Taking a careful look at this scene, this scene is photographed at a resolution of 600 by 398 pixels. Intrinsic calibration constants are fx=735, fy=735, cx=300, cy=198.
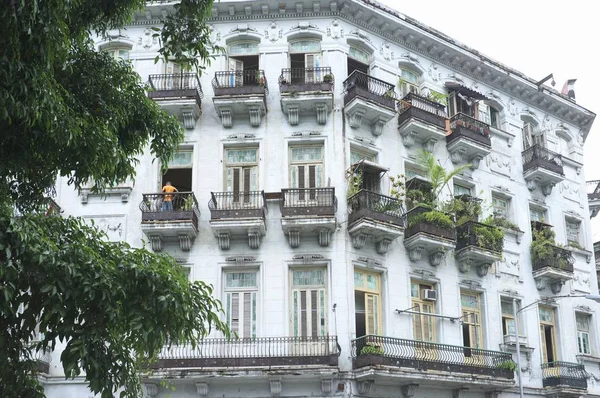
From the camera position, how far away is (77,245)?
353 inches

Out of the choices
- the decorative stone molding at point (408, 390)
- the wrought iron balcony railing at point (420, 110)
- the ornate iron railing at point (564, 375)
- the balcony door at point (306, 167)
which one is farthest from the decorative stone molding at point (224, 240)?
the ornate iron railing at point (564, 375)

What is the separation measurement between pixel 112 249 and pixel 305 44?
15.1m

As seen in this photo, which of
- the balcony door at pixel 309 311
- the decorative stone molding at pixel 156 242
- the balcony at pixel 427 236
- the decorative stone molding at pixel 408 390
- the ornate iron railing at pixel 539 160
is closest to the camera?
the balcony door at pixel 309 311

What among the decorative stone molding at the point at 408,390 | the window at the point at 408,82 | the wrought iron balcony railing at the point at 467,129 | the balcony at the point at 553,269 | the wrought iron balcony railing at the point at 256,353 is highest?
the window at the point at 408,82

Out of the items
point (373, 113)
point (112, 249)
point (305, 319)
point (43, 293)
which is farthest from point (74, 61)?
point (373, 113)

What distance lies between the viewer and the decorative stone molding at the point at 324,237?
20.6 metres

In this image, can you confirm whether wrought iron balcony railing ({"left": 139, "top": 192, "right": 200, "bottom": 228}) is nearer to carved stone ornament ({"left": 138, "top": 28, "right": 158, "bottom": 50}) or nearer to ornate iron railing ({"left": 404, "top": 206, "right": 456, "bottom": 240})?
carved stone ornament ({"left": 138, "top": 28, "right": 158, "bottom": 50})

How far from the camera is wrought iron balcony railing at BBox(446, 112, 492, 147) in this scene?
2416 cm

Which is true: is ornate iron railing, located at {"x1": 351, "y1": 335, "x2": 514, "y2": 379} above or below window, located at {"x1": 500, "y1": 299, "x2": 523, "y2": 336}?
below

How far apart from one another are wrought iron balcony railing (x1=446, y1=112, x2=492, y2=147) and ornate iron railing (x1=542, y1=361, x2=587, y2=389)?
7.52m

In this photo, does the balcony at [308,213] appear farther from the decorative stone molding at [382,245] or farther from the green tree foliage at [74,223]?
the green tree foliage at [74,223]

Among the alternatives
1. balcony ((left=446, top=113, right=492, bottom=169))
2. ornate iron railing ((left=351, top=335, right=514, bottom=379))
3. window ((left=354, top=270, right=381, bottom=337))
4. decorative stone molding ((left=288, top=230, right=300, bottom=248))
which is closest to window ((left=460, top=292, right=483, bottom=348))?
ornate iron railing ((left=351, top=335, right=514, bottom=379))

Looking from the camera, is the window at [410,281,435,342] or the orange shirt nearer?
the orange shirt

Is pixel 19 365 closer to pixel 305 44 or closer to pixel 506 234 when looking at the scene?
pixel 305 44
